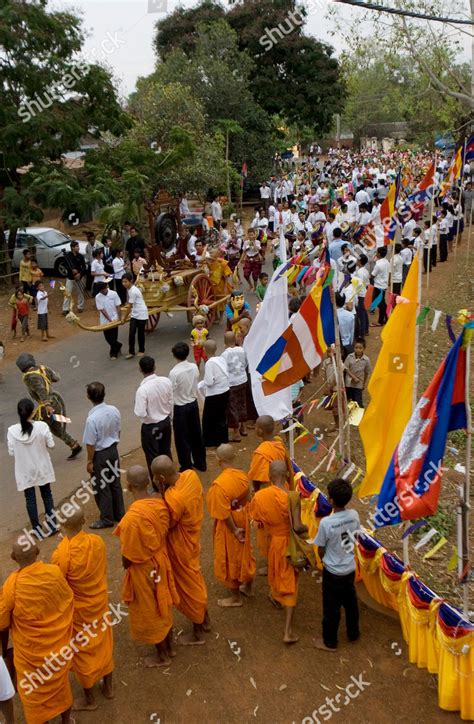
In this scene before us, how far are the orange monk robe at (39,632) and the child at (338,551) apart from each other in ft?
6.07

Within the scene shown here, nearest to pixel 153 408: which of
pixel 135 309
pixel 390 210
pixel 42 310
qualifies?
pixel 135 309

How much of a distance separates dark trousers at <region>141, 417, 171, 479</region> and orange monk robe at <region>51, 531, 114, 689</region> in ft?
8.94

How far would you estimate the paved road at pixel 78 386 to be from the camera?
318 inches

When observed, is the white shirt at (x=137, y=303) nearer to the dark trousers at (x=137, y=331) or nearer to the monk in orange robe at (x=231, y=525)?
the dark trousers at (x=137, y=331)

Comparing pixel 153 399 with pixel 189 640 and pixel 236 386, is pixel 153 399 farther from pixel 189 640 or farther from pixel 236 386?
pixel 189 640

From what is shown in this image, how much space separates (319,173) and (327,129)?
2.14m

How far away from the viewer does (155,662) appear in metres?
5.34

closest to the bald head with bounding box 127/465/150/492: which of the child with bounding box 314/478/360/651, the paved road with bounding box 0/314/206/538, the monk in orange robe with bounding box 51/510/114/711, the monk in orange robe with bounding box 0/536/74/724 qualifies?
the monk in orange robe with bounding box 51/510/114/711

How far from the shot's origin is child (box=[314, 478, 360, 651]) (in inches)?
200

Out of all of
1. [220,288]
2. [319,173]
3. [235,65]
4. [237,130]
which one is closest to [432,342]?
[220,288]

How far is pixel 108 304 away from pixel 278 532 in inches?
297

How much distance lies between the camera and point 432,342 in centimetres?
1332

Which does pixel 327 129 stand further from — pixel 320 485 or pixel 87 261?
pixel 320 485

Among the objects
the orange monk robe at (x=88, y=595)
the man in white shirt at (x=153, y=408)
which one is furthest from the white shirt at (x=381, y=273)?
the orange monk robe at (x=88, y=595)
